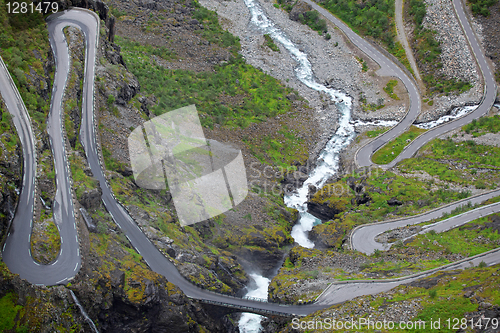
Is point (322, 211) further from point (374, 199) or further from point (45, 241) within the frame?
point (45, 241)

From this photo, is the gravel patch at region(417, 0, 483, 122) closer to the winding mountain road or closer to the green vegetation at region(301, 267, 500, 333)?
the winding mountain road

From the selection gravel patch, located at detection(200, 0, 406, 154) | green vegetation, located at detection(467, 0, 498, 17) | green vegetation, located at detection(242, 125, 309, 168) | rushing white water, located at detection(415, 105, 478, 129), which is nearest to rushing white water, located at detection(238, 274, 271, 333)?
green vegetation, located at detection(242, 125, 309, 168)

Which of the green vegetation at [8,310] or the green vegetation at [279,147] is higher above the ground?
the green vegetation at [8,310]

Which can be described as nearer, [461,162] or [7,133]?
[7,133]

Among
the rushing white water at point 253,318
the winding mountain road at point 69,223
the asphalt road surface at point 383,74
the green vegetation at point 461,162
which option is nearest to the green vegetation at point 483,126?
the green vegetation at point 461,162

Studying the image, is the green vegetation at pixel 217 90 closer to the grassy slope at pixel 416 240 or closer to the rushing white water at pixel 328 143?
the rushing white water at pixel 328 143

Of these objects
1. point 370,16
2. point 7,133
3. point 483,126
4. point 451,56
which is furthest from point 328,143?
point 7,133
